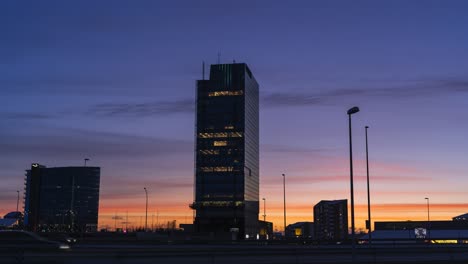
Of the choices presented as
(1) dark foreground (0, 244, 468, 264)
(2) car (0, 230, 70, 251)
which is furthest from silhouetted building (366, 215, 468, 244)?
(2) car (0, 230, 70, 251)

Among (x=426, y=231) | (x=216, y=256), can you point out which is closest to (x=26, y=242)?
(x=216, y=256)

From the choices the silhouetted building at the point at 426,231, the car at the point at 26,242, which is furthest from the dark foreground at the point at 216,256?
the silhouetted building at the point at 426,231

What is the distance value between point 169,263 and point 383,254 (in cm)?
1969

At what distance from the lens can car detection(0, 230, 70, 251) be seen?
42156 mm

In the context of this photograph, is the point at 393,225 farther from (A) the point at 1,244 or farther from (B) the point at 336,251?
(A) the point at 1,244

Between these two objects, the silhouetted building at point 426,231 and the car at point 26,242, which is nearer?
the car at point 26,242

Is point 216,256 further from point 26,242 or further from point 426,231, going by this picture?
point 426,231

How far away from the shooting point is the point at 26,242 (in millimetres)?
43375

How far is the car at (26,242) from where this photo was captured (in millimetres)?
42156

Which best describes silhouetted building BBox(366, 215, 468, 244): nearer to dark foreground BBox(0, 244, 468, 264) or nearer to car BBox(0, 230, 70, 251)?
dark foreground BBox(0, 244, 468, 264)

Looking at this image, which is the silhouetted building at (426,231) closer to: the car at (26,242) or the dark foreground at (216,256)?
the dark foreground at (216,256)

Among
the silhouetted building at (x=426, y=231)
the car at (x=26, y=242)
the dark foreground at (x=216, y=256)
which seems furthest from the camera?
the silhouetted building at (x=426, y=231)

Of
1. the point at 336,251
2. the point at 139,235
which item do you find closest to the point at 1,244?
the point at 336,251

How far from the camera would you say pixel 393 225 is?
192375 mm
